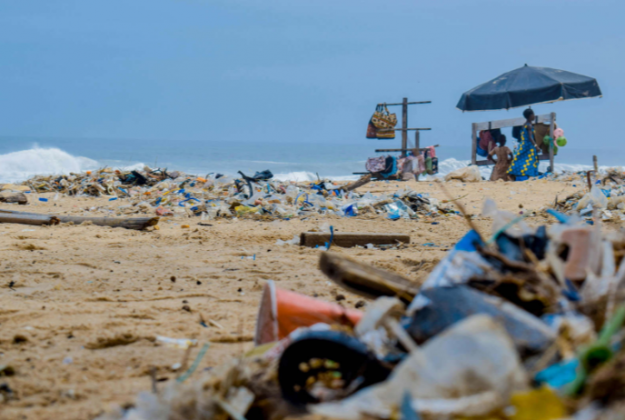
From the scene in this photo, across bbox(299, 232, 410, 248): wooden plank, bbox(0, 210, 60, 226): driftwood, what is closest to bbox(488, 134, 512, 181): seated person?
bbox(299, 232, 410, 248): wooden plank

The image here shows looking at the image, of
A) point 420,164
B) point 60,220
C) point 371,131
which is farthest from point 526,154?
point 60,220

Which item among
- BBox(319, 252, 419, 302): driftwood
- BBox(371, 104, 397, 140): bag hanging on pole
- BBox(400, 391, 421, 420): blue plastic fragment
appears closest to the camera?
BBox(400, 391, 421, 420): blue plastic fragment

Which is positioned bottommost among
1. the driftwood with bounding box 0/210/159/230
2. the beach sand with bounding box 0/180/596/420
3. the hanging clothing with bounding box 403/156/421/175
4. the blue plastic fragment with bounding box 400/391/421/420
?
the beach sand with bounding box 0/180/596/420

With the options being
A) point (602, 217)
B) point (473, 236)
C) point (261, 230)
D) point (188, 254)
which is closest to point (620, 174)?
point (602, 217)

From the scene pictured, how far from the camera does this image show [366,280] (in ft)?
5.67

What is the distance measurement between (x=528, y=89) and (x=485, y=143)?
2220 mm

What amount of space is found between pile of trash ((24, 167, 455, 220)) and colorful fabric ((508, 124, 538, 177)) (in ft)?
14.8

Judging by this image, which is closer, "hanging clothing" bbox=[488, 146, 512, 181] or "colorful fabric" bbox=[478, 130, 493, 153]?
"hanging clothing" bbox=[488, 146, 512, 181]

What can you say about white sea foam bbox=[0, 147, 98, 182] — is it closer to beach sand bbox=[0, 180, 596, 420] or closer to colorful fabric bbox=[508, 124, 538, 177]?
colorful fabric bbox=[508, 124, 538, 177]

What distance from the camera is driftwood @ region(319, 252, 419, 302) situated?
1694mm

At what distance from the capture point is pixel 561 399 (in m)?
1.02

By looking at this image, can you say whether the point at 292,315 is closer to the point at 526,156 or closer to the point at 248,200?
the point at 248,200

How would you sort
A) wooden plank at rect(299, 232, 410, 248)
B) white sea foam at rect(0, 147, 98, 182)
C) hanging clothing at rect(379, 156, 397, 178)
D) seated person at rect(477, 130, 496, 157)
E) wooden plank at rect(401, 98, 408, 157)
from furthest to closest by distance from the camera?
white sea foam at rect(0, 147, 98, 182), wooden plank at rect(401, 98, 408, 157), hanging clothing at rect(379, 156, 397, 178), seated person at rect(477, 130, 496, 157), wooden plank at rect(299, 232, 410, 248)

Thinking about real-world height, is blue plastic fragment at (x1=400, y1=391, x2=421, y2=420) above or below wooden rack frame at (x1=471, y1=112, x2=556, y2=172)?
below
